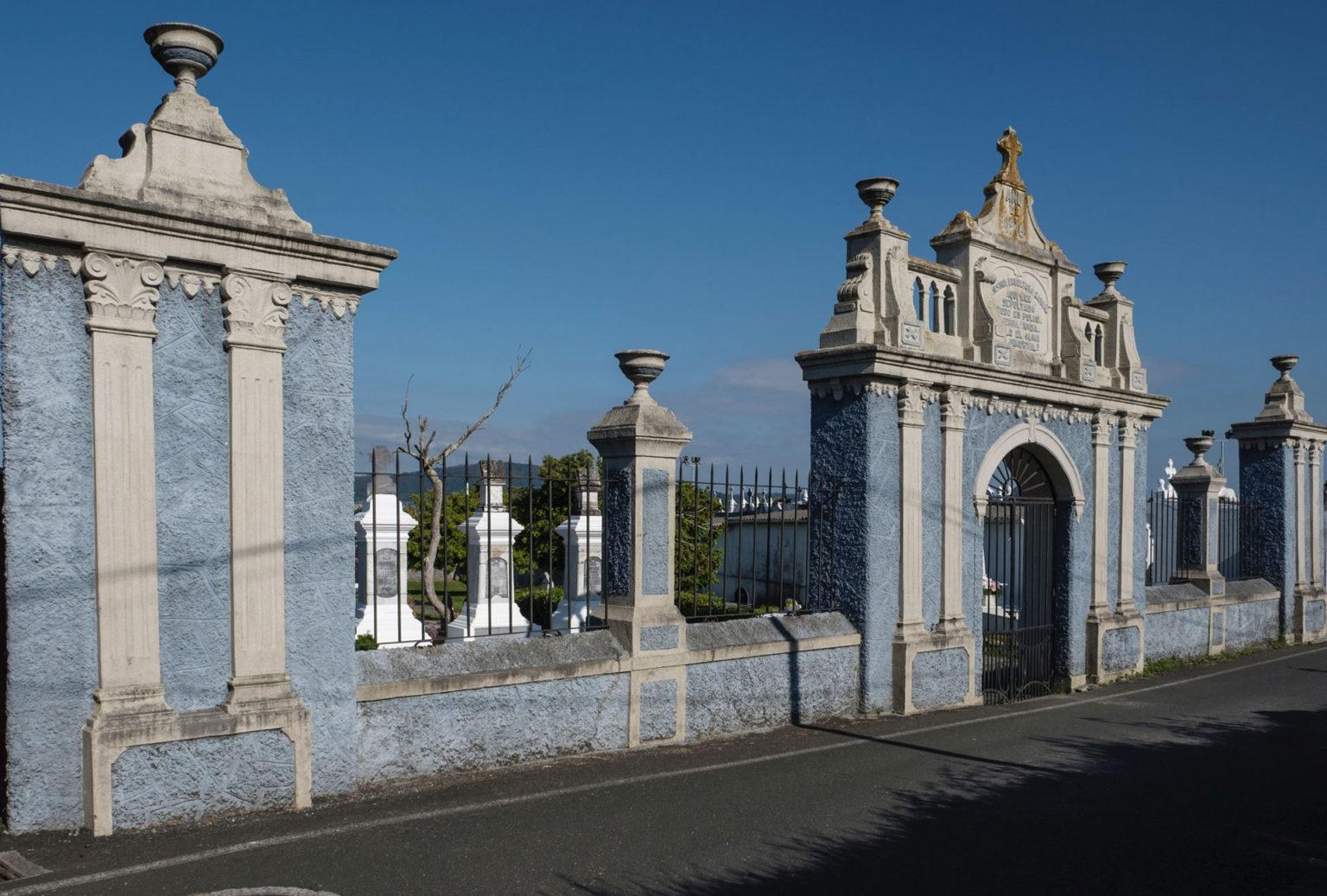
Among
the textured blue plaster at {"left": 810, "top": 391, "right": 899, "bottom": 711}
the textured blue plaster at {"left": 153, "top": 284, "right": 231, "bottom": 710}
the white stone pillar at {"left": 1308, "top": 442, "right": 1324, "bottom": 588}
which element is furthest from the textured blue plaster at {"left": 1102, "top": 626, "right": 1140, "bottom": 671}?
the textured blue plaster at {"left": 153, "top": 284, "right": 231, "bottom": 710}

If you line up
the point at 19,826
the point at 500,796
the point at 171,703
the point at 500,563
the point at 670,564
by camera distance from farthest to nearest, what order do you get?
the point at 500,563 → the point at 670,564 → the point at 500,796 → the point at 171,703 → the point at 19,826

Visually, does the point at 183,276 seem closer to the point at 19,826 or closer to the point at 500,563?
the point at 19,826

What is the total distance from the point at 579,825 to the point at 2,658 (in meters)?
3.39

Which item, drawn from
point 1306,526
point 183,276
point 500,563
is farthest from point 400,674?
point 1306,526

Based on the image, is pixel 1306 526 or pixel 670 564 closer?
pixel 670 564

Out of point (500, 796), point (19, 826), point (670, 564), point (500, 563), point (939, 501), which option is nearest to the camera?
point (19, 826)

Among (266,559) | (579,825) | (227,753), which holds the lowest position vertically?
(579,825)

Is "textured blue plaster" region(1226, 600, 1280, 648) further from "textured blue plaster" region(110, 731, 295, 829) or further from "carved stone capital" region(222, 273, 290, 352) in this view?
"carved stone capital" region(222, 273, 290, 352)

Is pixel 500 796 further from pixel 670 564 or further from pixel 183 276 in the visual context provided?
pixel 183 276

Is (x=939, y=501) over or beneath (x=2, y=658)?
over

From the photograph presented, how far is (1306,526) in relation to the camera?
17109 mm

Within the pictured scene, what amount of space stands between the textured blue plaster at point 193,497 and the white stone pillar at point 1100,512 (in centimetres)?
1000

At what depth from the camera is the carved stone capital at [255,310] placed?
6.13 meters

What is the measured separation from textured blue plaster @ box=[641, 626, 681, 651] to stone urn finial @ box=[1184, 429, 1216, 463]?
1047cm
